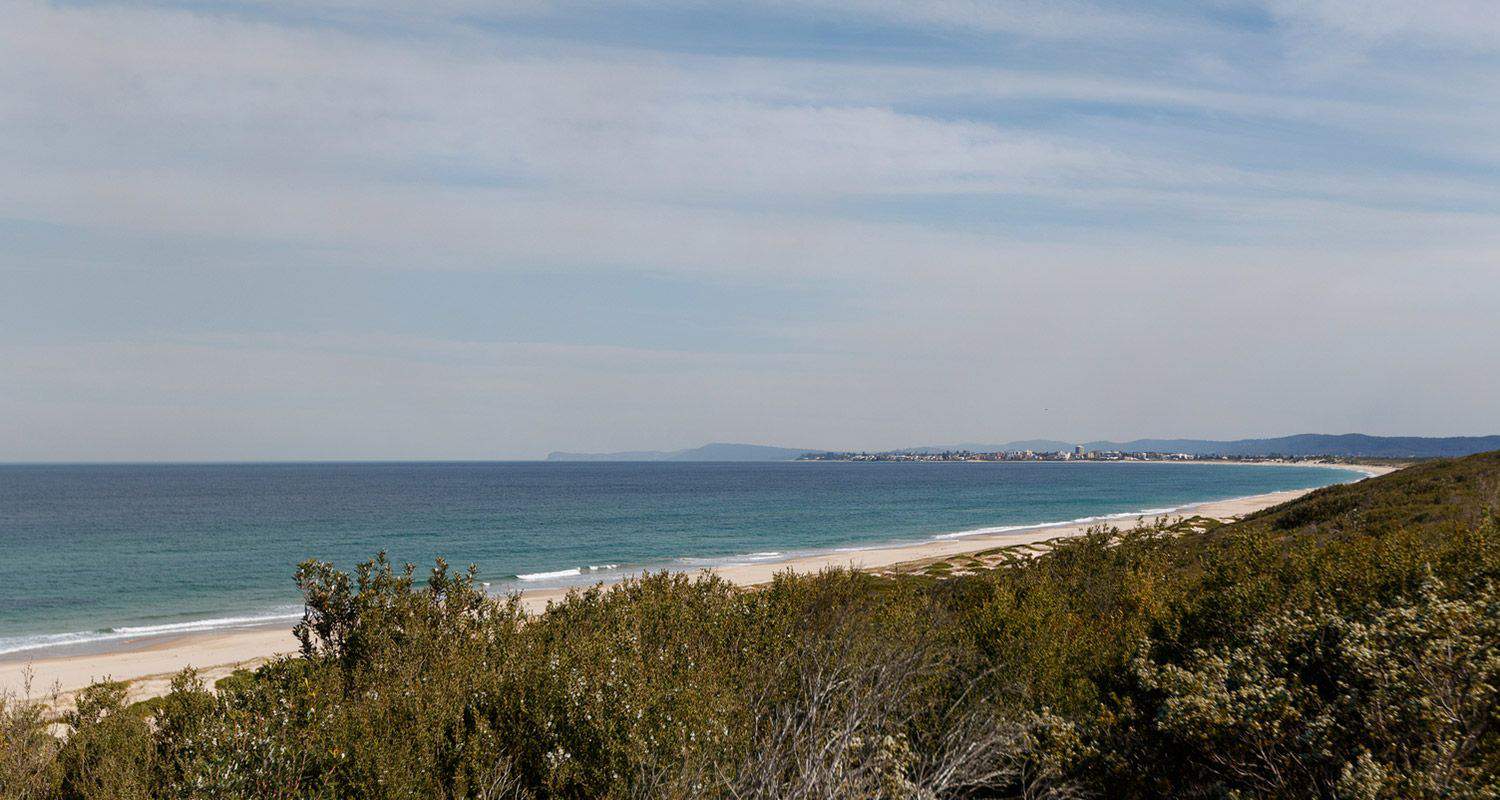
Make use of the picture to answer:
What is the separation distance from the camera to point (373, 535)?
7412 centimetres

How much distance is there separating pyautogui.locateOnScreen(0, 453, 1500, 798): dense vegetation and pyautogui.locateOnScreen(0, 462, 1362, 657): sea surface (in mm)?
32617

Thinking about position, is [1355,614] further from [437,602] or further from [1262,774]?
[437,602]

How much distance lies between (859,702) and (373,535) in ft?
238

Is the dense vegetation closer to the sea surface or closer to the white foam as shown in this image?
the sea surface

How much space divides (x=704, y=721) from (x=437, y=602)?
20.5 feet

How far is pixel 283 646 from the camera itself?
32.5 meters

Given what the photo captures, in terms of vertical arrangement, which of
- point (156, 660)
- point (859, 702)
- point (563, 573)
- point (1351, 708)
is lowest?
point (563, 573)

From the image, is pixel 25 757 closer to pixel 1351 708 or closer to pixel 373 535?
pixel 1351 708

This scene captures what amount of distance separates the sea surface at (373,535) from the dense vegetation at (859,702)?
32617 mm

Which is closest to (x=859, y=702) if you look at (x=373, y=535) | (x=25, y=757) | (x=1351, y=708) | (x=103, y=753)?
(x=1351, y=708)

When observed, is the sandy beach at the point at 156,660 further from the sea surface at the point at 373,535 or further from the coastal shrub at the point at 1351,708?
the coastal shrub at the point at 1351,708

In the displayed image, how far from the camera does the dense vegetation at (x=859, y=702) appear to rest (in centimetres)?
824

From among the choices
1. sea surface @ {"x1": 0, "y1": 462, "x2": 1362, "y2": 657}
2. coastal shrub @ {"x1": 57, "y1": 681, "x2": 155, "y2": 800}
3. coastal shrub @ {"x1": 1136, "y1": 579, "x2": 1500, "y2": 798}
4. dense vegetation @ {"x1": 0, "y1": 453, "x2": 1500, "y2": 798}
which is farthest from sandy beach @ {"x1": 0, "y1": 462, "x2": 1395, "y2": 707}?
coastal shrub @ {"x1": 1136, "y1": 579, "x2": 1500, "y2": 798}

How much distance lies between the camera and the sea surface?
4350 centimetres
